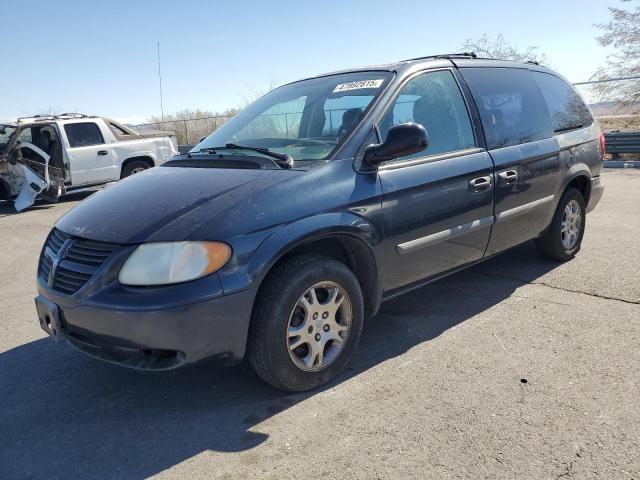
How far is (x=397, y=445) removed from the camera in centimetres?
257

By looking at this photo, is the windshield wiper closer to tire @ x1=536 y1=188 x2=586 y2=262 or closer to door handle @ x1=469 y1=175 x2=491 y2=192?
door handle @ x1=469 y1=175 x2=491 y2=192

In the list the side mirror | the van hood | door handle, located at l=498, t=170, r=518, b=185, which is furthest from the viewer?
door handle, located at l=498, t=170, r=518, b=185

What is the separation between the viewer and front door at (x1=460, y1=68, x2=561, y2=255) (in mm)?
4148

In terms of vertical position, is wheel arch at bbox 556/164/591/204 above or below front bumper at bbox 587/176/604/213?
above

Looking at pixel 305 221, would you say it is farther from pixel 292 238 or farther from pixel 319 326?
pixel 319 326

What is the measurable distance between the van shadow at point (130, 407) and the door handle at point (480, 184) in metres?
0.95

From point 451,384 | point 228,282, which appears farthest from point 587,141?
point 228,282

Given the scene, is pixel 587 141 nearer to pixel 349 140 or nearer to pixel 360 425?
pixel 349 140

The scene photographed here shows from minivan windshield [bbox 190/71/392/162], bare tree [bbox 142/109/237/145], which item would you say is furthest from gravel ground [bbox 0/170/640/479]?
bare tree [bbox 142/109/237/145]

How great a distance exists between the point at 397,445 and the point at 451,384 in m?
0.67

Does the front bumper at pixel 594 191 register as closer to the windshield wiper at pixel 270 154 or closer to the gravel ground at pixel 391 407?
the gravel ground at pixel 391 407

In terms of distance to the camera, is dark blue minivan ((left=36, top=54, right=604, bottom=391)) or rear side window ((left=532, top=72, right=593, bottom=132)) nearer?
dark blue minivan ((left=36, top=54, right=604, bottom=391))

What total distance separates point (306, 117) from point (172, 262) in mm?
1855

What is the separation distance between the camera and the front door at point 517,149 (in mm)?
4148
